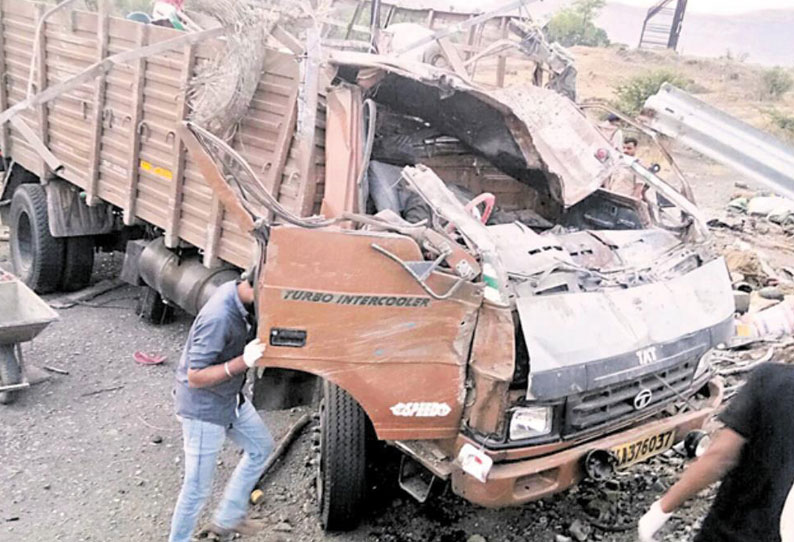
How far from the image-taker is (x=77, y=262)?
6.74 m

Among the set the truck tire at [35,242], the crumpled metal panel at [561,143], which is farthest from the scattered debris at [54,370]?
the crumpled metal panel at [561,143]

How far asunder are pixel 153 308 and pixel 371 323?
3602mm

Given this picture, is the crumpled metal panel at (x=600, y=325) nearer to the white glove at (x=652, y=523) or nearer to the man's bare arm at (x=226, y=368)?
the white glove at (x=652, y=523)

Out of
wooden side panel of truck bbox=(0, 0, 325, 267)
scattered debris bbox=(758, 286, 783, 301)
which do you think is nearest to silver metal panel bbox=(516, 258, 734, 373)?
wooden side panel of truck bbox=(0, 0, 325, 267)

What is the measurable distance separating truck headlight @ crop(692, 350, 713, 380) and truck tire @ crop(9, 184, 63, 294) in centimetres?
517

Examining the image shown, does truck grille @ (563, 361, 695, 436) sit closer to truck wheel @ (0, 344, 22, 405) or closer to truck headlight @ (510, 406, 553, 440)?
truck headlight @ (510, 406, 553, 440)

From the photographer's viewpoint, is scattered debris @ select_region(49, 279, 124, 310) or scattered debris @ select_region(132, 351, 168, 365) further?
scattered debris @ select_region(49, 279, 124, 310)

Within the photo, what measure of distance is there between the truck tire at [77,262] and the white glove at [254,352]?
4155mm

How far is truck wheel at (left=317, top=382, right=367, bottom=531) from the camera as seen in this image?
3.63 m

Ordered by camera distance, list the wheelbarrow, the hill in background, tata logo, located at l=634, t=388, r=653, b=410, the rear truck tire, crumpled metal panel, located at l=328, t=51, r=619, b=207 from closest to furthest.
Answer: tata logo, located at l=634, t=388, r=653, b=410
crumpled metal panel, located at l=328, t=51, r=619, b=207
the wheelbarrow
the rear truck tire
the hill in background

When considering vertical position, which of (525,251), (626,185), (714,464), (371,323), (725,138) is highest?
(725,138)

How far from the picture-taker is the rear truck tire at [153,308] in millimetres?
6195

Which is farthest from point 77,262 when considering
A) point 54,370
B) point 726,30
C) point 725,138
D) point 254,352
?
point 726,30

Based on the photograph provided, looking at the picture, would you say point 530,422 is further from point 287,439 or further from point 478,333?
point 287,439
